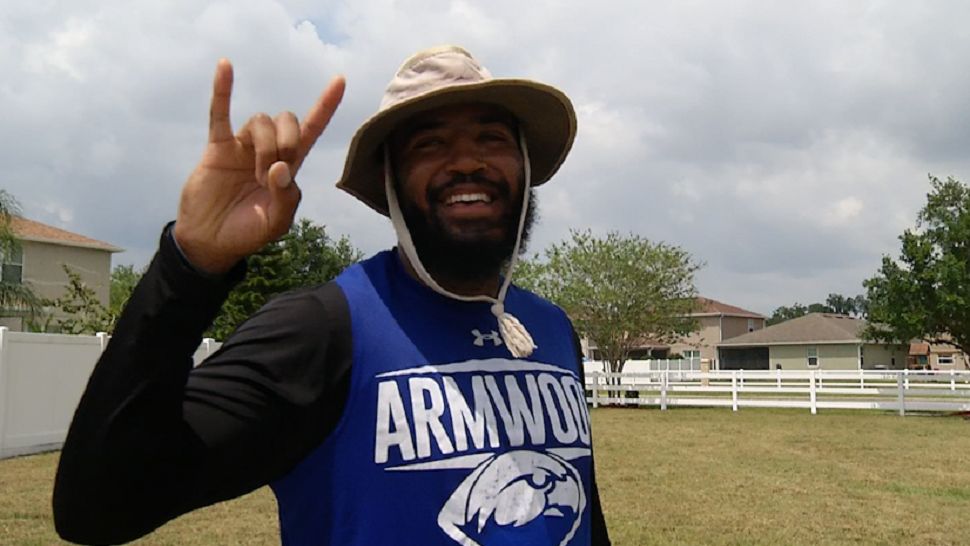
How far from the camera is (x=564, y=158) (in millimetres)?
2227

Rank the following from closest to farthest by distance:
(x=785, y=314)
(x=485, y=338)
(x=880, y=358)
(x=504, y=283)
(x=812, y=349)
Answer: (x=485, y=338) < (x=504, y=283) < (x=812, y=349) < (x=880, y=358) < (x=785, y=314)

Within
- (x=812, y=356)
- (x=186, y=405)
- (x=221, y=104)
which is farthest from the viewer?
(x=812, y=356)

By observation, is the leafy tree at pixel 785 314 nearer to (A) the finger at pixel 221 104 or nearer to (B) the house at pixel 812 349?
(B) the house at pixel 812 349

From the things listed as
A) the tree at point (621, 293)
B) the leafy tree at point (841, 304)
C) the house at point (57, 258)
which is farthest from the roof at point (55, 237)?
the leafy tree at point (841, 304)

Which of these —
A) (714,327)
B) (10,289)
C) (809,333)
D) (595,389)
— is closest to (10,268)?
(10,289)

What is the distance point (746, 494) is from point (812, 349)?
2079 inches

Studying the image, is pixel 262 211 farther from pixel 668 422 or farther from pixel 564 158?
pixel 668 422

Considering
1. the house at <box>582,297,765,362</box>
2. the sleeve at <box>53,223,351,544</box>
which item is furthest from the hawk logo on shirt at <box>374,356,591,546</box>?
the house at <box>582,297,765,362</box>

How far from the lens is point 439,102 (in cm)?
178

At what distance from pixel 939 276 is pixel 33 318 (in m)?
21.8

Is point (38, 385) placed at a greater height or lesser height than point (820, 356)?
lesser

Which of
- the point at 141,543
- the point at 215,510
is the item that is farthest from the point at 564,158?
the point at 215,510

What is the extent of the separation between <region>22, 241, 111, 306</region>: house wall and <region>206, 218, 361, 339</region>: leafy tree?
4418 millimetres

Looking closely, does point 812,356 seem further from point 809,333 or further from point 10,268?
point 10,268
